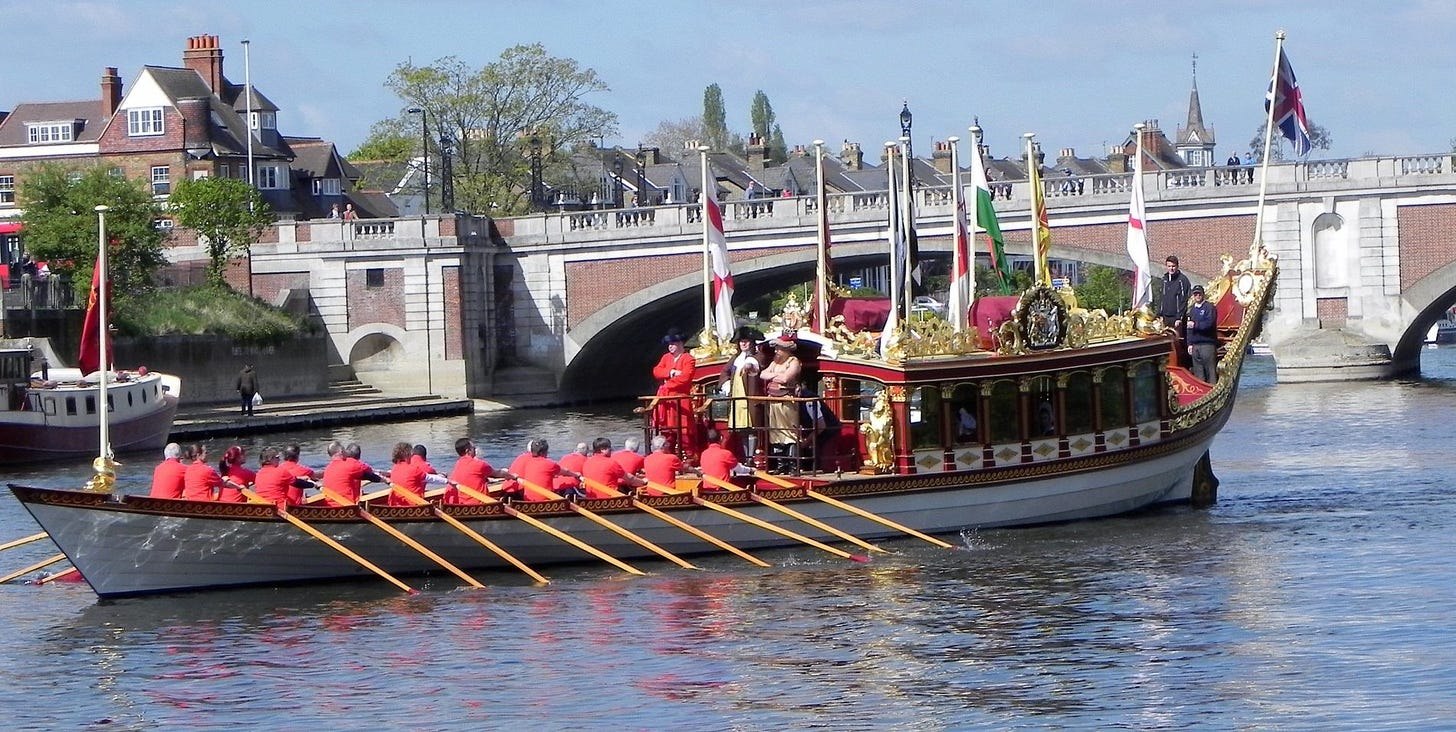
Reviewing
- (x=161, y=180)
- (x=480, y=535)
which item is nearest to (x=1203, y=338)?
(x=480, y=535)

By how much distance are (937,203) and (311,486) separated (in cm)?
3674

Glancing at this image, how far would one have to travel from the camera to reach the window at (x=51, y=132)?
83.9m

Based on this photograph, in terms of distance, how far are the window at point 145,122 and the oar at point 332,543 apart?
5711cm

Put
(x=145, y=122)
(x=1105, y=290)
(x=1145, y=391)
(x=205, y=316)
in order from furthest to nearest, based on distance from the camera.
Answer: (x=1105, y=290)
(x=145, y=122)
(x=205, y=316)
(x=1145, y=391)

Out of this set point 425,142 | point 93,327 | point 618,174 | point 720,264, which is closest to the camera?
point 720,264

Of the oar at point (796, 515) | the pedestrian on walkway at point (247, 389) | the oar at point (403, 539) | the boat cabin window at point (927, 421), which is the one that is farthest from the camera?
the pedestrian on walkway at point (247, 389)

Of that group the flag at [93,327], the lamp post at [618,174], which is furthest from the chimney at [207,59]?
the flag at [93,327]

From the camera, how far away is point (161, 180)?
79.2m

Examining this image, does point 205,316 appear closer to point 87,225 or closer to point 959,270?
point 87,225

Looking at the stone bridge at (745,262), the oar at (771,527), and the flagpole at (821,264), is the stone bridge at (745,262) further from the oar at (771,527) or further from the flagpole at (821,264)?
the oar at (771,527)

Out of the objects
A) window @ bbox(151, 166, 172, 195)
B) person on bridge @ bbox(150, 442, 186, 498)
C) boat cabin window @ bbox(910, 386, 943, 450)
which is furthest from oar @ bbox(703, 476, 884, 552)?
window @ bbox(151, 166, 172, 195)

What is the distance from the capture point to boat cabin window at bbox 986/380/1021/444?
28156 mm

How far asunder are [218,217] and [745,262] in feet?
49.8

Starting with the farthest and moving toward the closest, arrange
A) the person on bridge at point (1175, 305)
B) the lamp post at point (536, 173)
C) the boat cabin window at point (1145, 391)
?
the lamp post at point (536, 173), the person on bridge at point (1175, 305), the boat cabin window at point (1145, 391)
